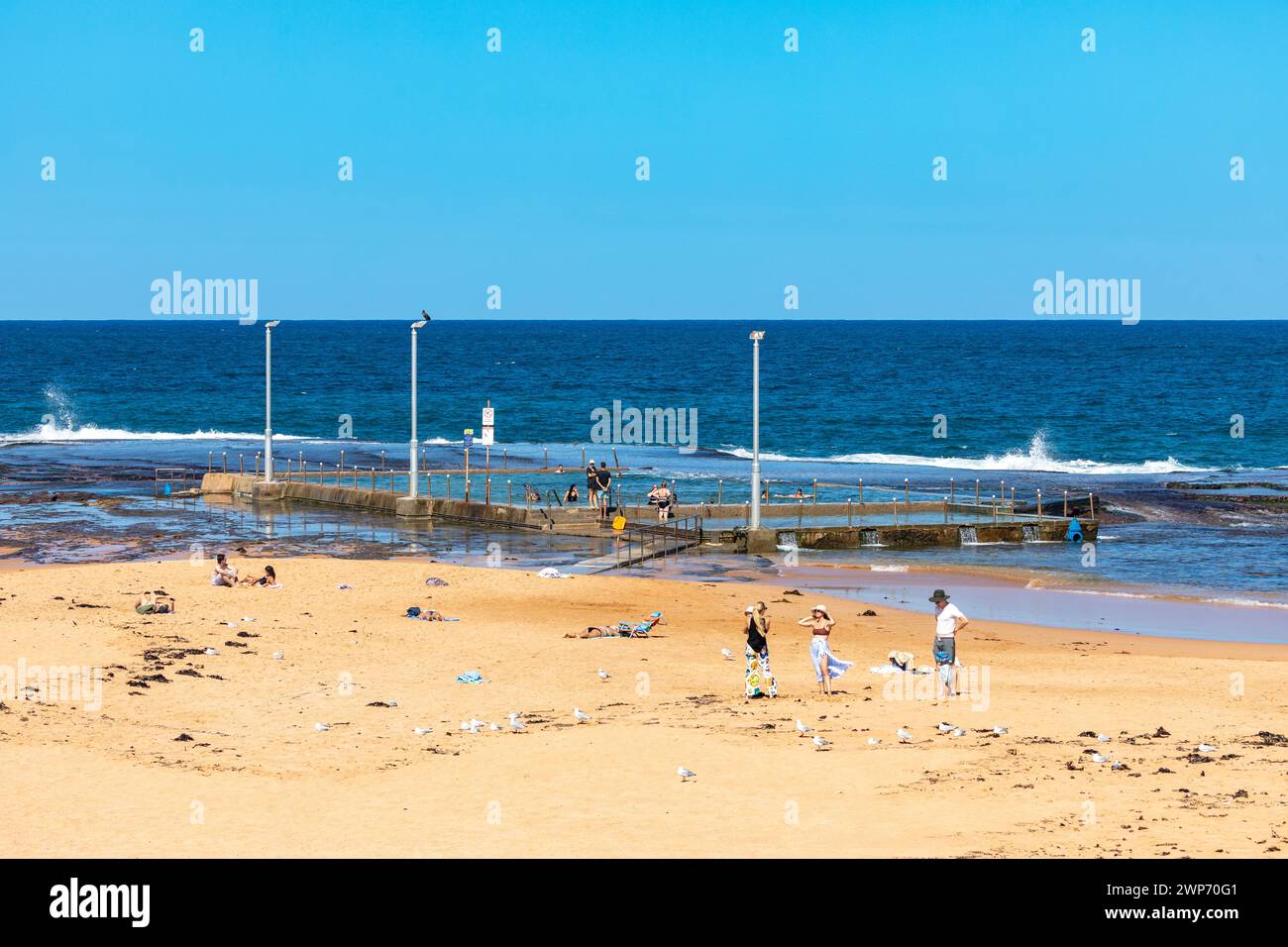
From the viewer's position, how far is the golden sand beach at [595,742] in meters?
14.2

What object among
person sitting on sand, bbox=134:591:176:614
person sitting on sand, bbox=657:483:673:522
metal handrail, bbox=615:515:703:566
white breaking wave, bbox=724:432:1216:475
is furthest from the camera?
white breaking wave, bbox=724:432:1216:475

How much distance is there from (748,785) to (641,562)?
2090cm

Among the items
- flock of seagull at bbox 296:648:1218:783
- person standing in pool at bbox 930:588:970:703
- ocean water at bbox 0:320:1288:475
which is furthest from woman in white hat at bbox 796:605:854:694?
ocean water at bbox 0:320:1288:475

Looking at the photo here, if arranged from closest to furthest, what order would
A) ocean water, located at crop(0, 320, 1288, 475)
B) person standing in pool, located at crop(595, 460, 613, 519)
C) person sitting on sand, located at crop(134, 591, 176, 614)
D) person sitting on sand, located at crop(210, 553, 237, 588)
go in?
person sitting on sand, located at crop(134, 591, 176, 614), person sitting on sand, located at crop(210, 553, 237, 588), person standing in pool, located at crop(595, 460, 613, 519), ocean water, located at crop(0, 320, 1288, 475)

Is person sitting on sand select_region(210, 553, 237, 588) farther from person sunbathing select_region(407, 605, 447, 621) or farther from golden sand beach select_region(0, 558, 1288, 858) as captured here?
person sunbathing select_region(407, 605, 447, 621)

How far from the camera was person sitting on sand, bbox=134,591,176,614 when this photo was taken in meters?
26.8

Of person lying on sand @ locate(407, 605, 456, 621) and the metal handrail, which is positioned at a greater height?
the metal handrail

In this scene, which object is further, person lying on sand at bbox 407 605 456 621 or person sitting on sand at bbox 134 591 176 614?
person lying on sand at bbox 407 605 456 621

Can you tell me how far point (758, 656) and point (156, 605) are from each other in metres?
11.5

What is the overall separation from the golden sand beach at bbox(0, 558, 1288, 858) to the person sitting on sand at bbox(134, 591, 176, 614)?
0.35 meters

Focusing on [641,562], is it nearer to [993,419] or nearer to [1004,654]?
[1004,654]

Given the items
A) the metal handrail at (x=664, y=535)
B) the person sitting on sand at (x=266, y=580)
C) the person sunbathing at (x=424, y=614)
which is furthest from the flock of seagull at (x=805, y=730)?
the metal handrail at (x=664, y=535)

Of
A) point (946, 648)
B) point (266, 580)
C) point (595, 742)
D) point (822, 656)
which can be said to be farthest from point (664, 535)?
point (595, 742)
